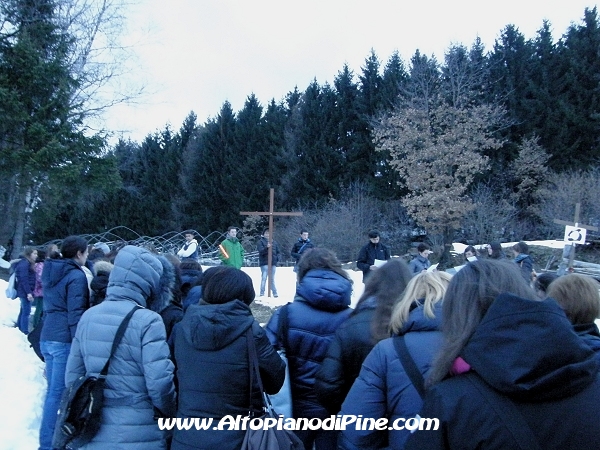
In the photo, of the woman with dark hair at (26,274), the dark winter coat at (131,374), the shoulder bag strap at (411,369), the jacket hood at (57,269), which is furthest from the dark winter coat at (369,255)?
the shoulder bag strap at (411,369)

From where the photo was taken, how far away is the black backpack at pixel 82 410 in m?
2.99

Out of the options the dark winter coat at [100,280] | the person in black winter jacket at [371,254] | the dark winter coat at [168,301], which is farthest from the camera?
the person in black winter jacket at [371,254]

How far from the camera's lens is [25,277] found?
8109 millimetres

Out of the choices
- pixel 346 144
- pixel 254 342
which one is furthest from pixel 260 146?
pixel 254 342

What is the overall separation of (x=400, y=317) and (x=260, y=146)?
1513 inches

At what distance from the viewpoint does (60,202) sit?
911 inches

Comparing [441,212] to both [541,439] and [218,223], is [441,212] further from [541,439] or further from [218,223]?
[541,439]

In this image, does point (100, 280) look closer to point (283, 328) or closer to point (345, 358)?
point (283, 328)

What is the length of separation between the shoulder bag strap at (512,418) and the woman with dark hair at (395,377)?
0.73m

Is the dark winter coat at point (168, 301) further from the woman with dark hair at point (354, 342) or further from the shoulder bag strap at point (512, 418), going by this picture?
the shoulder bag strap at point (512, 418)

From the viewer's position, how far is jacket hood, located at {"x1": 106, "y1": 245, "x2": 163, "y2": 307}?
128 inches

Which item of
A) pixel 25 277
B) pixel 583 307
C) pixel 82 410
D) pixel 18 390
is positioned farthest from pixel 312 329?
pixel 25 277

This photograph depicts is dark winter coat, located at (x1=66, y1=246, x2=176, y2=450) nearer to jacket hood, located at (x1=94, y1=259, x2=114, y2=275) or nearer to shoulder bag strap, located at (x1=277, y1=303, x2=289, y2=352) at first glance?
shoulder bag strap, located at (x1=277, y1=303, x2=289, y2=352)

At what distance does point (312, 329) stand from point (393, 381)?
1099 millimetres
